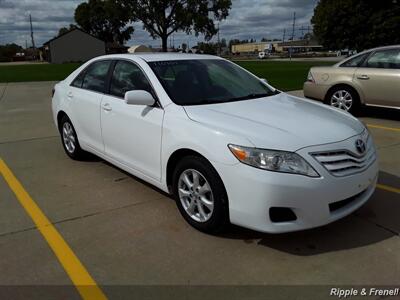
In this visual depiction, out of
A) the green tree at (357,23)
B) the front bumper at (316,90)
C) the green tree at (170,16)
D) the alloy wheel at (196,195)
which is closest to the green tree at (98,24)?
the green tree at (170,16)

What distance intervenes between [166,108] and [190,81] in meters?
0.58

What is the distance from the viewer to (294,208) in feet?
10.6

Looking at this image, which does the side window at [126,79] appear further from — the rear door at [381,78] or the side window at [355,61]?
the side window at [355,61]

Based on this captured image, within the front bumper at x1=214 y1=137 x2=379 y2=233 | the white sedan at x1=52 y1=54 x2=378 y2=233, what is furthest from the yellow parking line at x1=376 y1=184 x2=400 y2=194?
the front bumper at x1=214 y1=137 x2=379 y2=233

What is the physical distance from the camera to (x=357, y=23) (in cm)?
3062

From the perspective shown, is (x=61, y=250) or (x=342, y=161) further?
(x=61, y=250)

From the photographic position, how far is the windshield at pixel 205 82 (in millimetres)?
4258

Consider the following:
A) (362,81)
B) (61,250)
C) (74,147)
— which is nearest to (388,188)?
(61,250)

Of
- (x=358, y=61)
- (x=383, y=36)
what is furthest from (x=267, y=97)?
(x=383, y=36)

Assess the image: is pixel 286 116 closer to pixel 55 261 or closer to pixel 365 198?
pixel 365 198

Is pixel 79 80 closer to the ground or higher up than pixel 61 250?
higher up

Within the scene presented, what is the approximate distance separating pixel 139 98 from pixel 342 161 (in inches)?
74.6

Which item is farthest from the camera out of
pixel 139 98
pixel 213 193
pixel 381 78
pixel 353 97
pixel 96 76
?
pixel 353 97

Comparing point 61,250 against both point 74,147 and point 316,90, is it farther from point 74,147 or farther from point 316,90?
point 316,90
